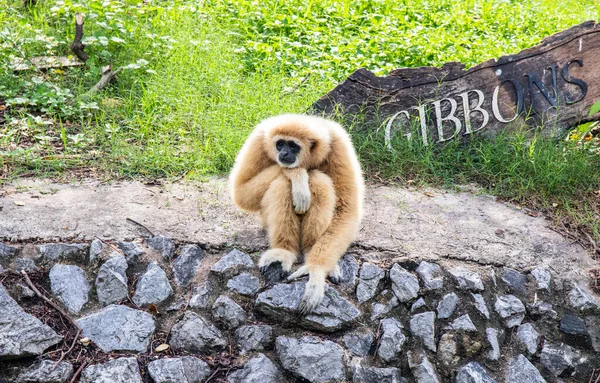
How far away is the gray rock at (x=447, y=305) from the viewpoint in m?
4.12

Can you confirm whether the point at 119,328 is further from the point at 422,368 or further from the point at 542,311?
the point at 542,311

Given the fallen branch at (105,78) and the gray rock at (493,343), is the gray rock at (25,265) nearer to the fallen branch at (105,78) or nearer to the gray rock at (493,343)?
the fallen branch at (105,78)

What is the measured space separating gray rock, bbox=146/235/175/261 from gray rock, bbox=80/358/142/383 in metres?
0.76

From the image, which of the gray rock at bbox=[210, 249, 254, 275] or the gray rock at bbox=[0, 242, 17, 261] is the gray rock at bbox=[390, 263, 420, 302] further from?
the gray rock at bbox=[0, 242, 17, 261]

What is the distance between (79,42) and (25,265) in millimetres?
3222

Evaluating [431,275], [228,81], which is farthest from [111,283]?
[228,81]

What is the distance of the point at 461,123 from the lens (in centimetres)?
575

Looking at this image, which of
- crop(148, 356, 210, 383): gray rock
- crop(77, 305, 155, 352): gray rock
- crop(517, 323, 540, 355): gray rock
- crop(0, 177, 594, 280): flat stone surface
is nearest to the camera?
crop(148, 356, 210, 383): gray rock

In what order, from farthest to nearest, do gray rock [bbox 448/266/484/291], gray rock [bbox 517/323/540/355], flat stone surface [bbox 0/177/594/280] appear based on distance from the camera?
flat stone surface [bbox 0/177/594/280], gray rock [bbox 448/266/484/291], gray rock [bbox 517/323/540/355]

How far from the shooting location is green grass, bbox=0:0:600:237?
5348 millimetres

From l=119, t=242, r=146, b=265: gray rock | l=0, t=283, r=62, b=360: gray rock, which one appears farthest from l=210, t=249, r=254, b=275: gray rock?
l=0, t=283, r=62, b=360: gray rock

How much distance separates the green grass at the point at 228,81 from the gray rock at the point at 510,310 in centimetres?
104

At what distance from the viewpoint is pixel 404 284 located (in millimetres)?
4148

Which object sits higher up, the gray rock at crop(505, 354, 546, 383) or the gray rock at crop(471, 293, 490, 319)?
the gray rock at crop(471, 293, 490, 319)
